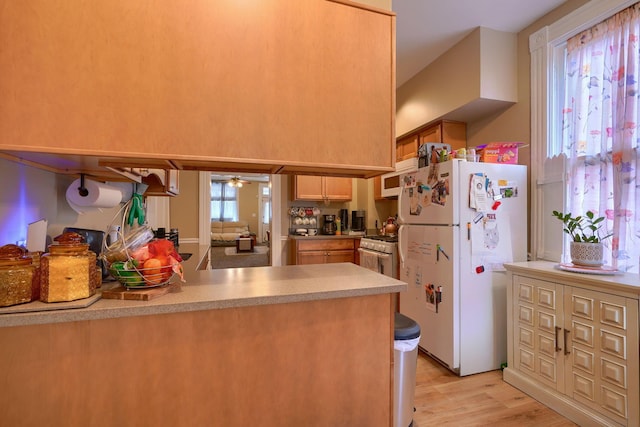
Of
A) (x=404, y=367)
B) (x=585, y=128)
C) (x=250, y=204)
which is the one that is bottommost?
(x=404, y=367)

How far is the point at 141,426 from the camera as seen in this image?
92cm

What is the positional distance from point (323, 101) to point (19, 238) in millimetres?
1221

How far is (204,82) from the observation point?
3.37 ft

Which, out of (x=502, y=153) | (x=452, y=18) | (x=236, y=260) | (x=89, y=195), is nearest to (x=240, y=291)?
(x=89, y=195)

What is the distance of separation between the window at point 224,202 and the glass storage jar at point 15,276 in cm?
957

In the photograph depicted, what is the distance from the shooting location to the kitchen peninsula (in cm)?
85

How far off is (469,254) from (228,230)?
847 centimetres

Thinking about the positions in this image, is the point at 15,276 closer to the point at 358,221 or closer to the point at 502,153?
the point at 502,153

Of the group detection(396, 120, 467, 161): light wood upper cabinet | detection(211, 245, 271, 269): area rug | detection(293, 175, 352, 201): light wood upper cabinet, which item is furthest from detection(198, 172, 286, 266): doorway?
detection(396, 120, 467, 161): light wood upper cabinet

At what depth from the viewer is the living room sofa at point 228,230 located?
9070 mm

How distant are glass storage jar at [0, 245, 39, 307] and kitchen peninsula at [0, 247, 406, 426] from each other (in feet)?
0.25

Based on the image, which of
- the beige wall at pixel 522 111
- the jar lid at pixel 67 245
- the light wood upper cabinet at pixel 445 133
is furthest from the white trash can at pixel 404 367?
the light wood upper cabinet at pixel 445 133

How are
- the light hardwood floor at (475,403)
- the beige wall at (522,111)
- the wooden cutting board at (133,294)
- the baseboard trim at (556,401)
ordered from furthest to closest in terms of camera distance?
the beige wall at (522,111) → the light hardwood floor at (475,403) → the baseboard trim at (556,401) → the wooden cutting board at (133,294)

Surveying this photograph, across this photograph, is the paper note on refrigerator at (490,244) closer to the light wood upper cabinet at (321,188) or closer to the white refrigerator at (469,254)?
the white refrigerator at (469,254)
